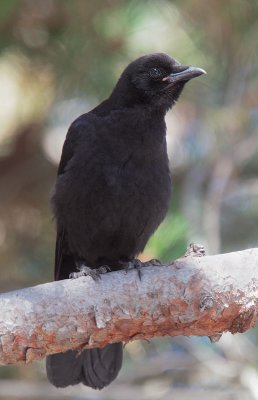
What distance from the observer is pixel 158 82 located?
15.2ft

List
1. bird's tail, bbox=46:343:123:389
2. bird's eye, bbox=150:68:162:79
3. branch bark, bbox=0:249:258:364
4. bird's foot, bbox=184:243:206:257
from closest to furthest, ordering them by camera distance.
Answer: branch bark, bbox=0:249:258:364
bird's foot, bbox=184:243:206:257
bird's tail, bbox=46:343:123:389
bird's eye, bbox=150:68:162:79

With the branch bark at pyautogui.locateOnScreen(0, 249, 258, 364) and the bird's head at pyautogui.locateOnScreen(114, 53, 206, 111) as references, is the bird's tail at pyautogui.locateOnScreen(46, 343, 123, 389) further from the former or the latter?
the bird's head at pyautogui.locateOnScreen(114, 53, 206, 111)

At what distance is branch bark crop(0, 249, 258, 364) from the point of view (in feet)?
11.3

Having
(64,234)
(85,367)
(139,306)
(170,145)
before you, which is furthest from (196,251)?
(170,145)

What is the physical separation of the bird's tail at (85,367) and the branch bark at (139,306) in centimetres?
103

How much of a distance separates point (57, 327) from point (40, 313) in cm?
9

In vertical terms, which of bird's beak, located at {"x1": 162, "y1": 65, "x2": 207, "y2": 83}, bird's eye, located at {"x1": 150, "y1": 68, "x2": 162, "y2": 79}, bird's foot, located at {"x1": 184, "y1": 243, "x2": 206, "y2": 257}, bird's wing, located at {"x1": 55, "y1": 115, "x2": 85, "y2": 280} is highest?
bird's eye, located at {"x1": 150, "y1": 68, "x2": 162, "y2": 79}

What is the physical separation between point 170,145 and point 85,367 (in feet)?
7.18

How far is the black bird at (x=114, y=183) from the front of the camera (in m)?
4.34

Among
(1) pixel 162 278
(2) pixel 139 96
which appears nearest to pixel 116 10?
(2) pixel 139 96

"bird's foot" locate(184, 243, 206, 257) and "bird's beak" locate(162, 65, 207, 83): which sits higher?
"bird's beak" locate(162, 65, 207, 83)

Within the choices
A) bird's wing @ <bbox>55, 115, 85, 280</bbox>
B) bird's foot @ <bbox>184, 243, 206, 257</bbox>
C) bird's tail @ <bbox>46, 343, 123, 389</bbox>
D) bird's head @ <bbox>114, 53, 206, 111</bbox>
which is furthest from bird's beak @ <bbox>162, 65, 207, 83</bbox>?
bird's tail @ <bbox>46, 343, 123, 389</bbox>

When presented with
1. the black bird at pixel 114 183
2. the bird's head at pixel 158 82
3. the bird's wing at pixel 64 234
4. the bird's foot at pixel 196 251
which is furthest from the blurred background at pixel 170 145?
the bird's foot at pixel 196 251

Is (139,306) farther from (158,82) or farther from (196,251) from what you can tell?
(158,82)
